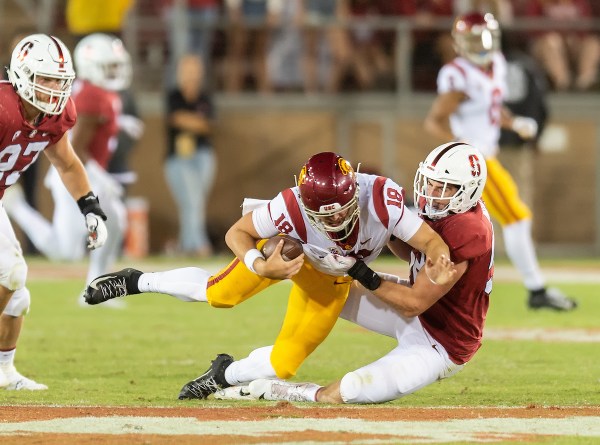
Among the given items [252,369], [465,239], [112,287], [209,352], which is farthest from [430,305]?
[209,352]

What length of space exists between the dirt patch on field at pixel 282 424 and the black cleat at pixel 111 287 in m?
0.70

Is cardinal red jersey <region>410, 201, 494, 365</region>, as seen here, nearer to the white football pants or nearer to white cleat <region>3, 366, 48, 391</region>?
the white football pants

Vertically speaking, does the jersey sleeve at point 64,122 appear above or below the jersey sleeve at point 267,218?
above

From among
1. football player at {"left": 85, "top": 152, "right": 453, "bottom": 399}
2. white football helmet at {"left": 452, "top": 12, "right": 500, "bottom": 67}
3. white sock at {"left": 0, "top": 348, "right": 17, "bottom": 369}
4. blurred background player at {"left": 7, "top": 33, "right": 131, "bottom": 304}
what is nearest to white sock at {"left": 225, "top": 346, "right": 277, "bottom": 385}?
football player at {"left": 85, "top": 152, "right": 453, "bottom": 399}

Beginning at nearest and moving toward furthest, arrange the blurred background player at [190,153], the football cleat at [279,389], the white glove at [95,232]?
1. the football cleat at [279,389]
2. the white glove at [95,232]
3. the blurred background player at [190,153]

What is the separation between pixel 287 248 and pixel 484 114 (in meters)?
4.73

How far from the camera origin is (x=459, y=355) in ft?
20.3

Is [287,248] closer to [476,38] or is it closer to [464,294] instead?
[464,294]

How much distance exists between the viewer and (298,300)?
620 centimetres

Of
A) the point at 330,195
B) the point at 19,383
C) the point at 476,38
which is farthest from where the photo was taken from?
the point at 476,38

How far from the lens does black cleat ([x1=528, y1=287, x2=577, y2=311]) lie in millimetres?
10477

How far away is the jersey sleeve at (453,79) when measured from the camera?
400 inches

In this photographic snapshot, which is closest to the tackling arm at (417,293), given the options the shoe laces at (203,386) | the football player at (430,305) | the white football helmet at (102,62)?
the football player at (430,305)

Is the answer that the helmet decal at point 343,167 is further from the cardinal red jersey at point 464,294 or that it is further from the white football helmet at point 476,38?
the white football helmet at point 476,38
